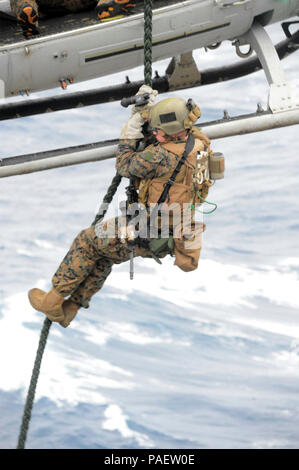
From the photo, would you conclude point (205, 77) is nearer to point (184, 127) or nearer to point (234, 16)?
point (234, 16)

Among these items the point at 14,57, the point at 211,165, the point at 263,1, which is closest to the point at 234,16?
the point at 263,1

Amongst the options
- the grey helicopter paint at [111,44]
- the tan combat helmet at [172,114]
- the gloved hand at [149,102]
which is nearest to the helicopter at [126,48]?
the grey helicopter paint at [111,44]

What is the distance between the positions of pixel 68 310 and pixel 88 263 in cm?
53

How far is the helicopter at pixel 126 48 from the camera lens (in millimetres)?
7809

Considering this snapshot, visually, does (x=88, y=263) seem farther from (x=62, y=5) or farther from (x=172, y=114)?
(x=62, y=5)

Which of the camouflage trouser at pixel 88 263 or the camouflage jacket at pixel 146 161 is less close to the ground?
the camouflage jacket at pixel 146 161

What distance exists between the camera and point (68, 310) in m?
7.26

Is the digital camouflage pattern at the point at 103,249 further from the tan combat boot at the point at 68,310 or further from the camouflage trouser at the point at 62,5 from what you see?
the camouflage trouser at the point at 62,5

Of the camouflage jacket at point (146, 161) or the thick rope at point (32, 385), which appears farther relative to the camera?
the thick rope at point (32, 385)

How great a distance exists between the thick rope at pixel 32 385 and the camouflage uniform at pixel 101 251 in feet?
1.14

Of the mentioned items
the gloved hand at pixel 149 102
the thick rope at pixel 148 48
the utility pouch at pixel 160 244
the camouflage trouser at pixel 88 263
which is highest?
the thick rope at pixel 148 48

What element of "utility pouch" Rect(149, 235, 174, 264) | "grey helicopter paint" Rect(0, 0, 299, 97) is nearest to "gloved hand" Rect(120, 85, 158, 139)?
"utility pouch" Rect(149, 235, 174, 264)

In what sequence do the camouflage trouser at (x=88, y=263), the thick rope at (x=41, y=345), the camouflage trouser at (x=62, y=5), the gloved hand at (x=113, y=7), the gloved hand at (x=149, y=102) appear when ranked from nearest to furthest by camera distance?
the gloved hand at (x=149, y=102) → the thick rope at (x=41, y=345) → the camouflage trouser at (x=88, y=263) → the gloved hand at (x=113, y=7) → the camouflage trouser at (x=62, y=5)

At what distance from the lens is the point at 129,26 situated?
8383mm
